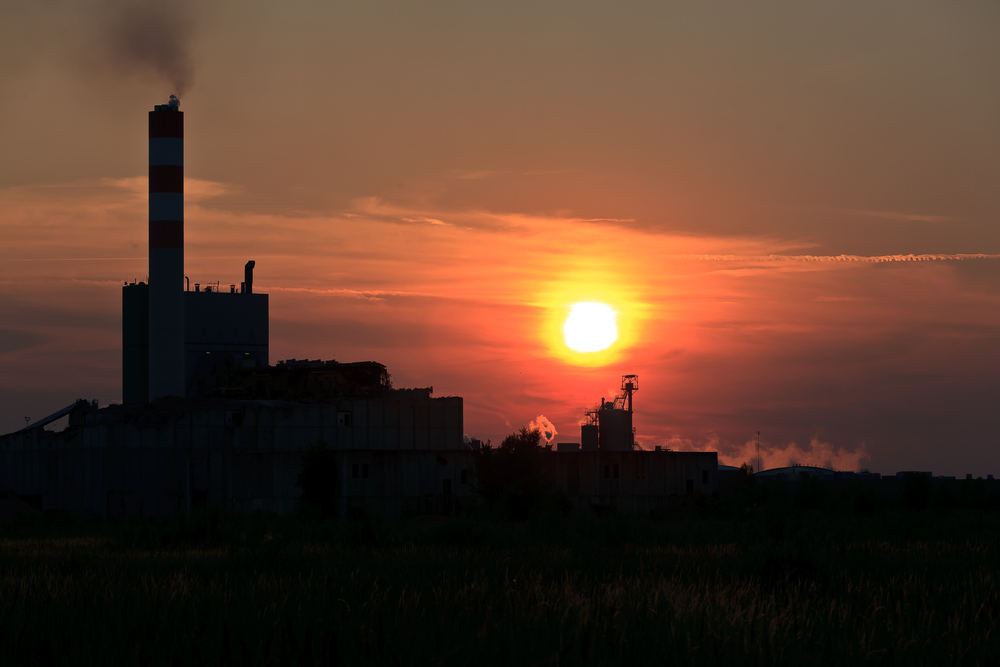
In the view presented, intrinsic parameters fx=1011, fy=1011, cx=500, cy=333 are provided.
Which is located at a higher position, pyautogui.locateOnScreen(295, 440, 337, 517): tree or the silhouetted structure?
the silhouetted structure

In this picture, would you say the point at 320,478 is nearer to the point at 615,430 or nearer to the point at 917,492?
the point at 615,430

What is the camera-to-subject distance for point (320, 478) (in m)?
72.1

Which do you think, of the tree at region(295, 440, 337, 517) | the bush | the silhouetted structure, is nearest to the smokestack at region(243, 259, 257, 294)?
the silhouetted structure

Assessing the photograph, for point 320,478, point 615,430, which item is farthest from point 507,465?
point 615,430

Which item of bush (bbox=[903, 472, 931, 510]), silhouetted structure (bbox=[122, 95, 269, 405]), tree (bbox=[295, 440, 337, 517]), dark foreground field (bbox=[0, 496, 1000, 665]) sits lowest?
bush (bbox=[903, 472, 931, 510])

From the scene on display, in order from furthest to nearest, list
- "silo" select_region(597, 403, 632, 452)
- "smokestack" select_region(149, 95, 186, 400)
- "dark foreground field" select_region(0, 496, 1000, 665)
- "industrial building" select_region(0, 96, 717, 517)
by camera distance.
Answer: "silo" select_region(597, 403, 632, 452) < "smokestack" select_region(149, 95, 186, 400) < "industrial building" select_region(0, 96, 717, 517) < "dark foreground field" select_region(0, 496, 1000, 665)

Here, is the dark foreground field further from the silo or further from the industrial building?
the silo

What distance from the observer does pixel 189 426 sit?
8169cm

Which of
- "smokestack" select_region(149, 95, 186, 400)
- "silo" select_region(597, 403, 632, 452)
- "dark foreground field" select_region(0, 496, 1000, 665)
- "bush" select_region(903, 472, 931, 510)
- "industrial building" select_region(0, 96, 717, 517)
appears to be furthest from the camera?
"bush" select_region(903, 472, 931, 510)

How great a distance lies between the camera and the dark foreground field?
31.2 feet

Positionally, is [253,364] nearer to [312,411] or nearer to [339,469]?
[312,411]

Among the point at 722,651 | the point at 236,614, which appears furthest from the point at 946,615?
the point at 236,614

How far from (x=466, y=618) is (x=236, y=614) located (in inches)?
111

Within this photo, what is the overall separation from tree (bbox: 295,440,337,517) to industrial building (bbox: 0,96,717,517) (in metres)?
0.61
